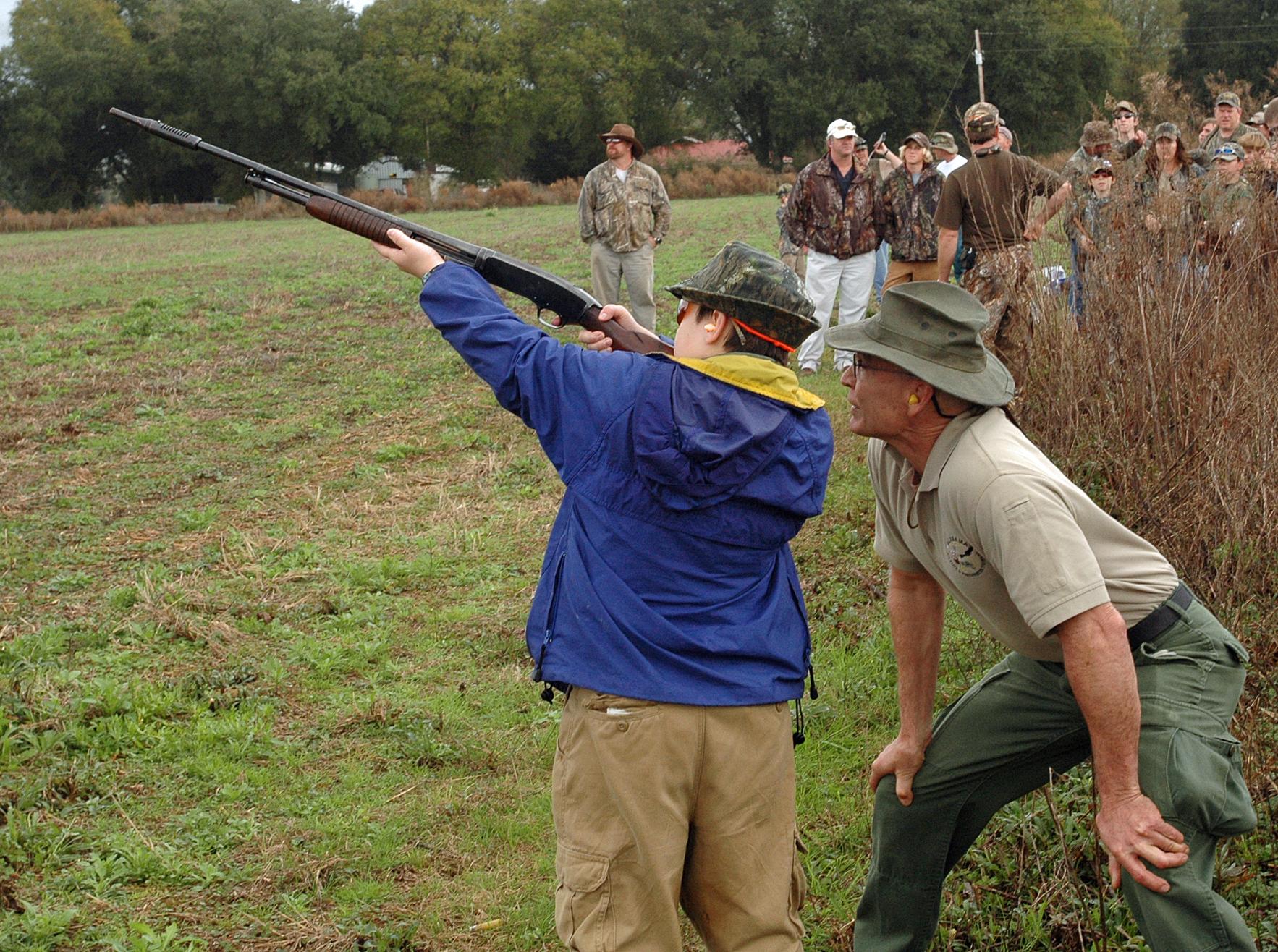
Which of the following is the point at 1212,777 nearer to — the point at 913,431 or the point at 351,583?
the point at 913,431

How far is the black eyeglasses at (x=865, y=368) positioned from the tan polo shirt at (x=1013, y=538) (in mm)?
193

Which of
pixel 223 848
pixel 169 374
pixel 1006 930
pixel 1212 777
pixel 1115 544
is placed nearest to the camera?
pixel 1212 777

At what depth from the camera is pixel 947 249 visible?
9.80 metres

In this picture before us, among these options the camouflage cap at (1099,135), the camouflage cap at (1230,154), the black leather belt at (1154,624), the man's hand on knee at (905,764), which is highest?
the camouflage cap at (1099,135)

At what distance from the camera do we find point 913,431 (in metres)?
3.33

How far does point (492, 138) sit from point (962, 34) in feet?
81.2

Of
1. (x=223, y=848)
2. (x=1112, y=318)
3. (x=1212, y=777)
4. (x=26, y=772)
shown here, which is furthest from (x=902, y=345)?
(x=26, y=772)

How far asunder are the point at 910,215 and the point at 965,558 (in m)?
8.27

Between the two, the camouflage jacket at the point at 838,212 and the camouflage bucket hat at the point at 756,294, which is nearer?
the camouflage bucket hat at the point at 756,294

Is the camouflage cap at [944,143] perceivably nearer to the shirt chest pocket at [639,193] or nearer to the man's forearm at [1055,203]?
the shirt chest pocket at [639,193]

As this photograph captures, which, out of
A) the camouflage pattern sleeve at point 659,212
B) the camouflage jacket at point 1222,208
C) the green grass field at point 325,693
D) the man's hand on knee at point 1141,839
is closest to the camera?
the man's hand on knee at point 1141,839

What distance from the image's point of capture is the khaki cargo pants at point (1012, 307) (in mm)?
7121

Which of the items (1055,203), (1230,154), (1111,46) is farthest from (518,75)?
(1055,203)

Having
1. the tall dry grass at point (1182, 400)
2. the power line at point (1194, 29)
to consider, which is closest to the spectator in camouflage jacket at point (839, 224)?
the tall dry grass at point (1182, 400)
